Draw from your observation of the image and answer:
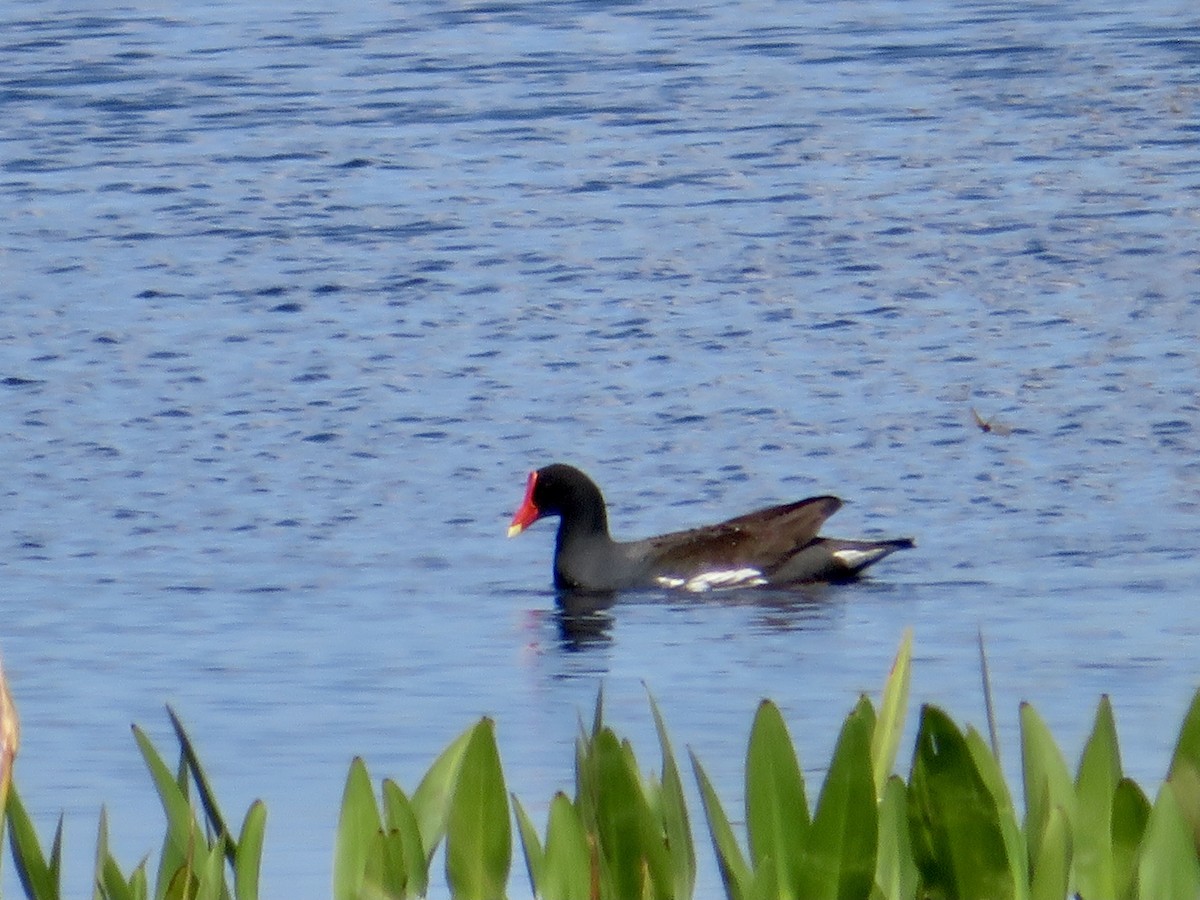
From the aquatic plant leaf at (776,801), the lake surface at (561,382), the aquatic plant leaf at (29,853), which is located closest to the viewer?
the aquatic plant leaf at (776,801)

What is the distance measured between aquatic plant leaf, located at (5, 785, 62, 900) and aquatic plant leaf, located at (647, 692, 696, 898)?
2.82ft

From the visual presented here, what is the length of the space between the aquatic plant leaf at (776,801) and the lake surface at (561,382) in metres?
2.80

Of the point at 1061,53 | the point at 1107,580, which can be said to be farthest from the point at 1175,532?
the point at 1061,53

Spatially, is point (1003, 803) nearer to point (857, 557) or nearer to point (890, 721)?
point (890, 721)

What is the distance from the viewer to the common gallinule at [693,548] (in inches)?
494

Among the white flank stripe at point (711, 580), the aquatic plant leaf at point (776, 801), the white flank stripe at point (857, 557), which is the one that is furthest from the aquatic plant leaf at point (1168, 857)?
the white flank stripe at point (857, 557)

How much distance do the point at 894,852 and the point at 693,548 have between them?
8287mm

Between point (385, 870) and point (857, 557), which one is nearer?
point (385, 870)

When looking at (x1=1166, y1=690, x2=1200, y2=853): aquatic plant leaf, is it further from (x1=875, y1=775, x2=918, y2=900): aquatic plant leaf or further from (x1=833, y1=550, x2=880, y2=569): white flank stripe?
(x1=833, y1=550, x2=880, y2=569): white flank stripe

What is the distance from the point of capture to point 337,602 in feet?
38.1

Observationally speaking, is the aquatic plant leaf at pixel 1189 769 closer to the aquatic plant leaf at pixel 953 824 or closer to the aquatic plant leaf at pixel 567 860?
the aquatic plant leaf at pixel 953 824

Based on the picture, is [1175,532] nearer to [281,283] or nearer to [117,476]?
[117,476]

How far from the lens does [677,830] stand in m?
4.13

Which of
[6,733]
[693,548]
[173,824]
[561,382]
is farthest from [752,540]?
[6,733]
